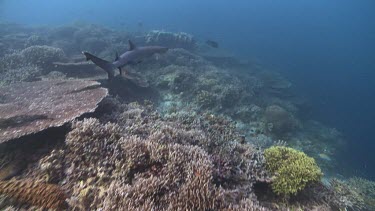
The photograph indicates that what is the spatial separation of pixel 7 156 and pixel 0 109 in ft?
5.98

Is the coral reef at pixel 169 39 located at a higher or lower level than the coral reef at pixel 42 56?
lower

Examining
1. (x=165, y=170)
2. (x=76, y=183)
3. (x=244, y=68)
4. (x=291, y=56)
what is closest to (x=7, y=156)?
(x=76, y=183)

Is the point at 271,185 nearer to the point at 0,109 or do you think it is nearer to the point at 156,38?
the point at 0,109

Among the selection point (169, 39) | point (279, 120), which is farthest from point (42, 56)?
point (169, 39)

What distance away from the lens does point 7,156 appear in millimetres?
4480

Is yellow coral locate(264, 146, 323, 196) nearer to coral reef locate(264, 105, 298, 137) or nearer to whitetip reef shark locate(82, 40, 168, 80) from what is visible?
whitetip reef shark locate(82, 40, 168, 80)

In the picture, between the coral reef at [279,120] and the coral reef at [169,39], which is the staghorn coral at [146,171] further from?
the coral reef at [169,39]

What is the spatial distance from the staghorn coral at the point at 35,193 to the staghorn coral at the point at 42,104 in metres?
1.50

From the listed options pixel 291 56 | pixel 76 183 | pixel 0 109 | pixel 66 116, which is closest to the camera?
pixel 76 183

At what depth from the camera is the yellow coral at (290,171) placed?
469 cm

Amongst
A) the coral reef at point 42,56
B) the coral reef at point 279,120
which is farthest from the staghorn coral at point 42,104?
the coral reef at point 279,120

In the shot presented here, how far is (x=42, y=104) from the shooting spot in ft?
20.1

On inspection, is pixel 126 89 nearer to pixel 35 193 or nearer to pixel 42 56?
pixel 42 56

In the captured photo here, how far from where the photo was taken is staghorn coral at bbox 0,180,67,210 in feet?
10.3
